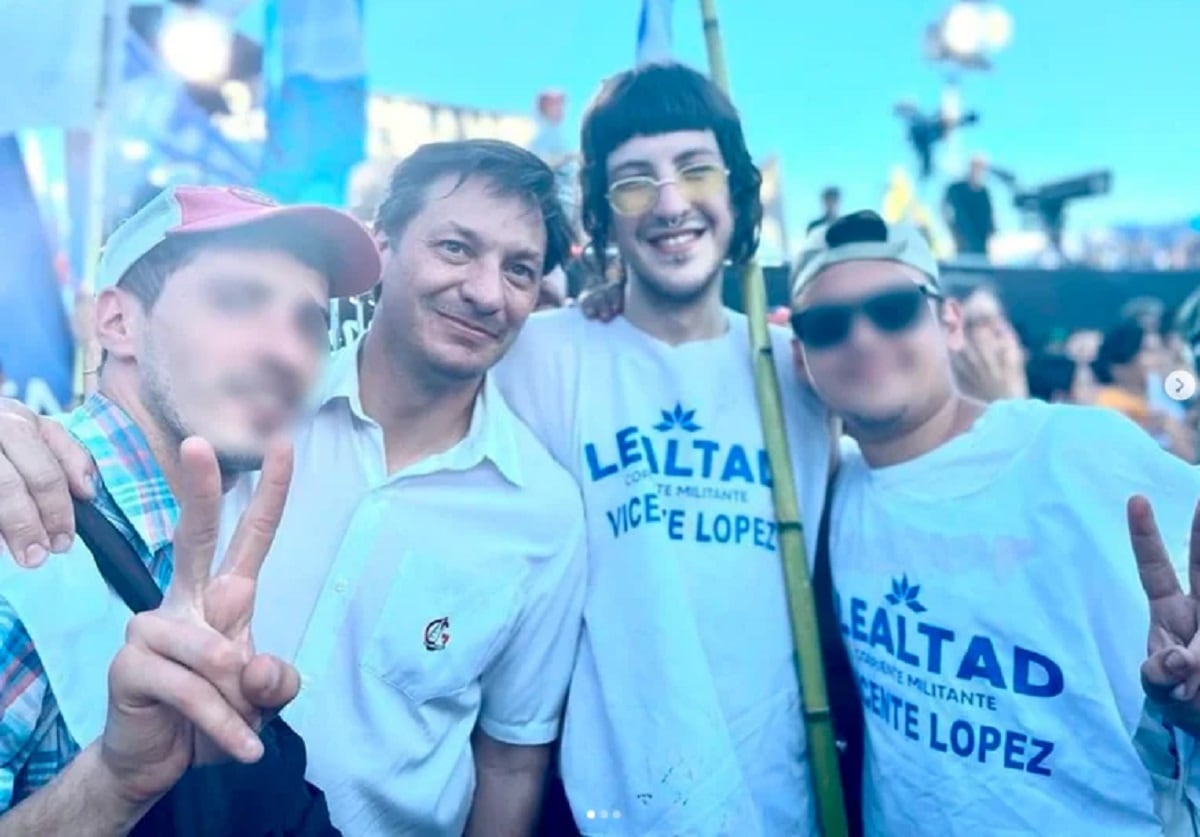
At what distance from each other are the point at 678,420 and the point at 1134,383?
134 inches

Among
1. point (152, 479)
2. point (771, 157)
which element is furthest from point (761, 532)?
point (771, 157)

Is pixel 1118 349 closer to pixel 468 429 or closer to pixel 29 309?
pixel 468 429

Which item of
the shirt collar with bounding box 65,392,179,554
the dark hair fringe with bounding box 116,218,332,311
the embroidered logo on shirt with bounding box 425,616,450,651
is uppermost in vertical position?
the dark hair fringe with bounding box 116,218,332,311

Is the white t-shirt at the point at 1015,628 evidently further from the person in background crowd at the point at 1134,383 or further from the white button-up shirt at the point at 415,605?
the person in background crowd at the point at 1134,383

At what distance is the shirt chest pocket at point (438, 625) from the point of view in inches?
68.6

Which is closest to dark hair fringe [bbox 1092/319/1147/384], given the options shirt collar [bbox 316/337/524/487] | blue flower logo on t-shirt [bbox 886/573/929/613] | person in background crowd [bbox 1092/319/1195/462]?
person in background crowd [bbox 1092/319/1195/462]

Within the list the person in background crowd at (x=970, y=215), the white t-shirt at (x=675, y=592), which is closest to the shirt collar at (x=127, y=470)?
the white t-shirt at (x=675, y=592)

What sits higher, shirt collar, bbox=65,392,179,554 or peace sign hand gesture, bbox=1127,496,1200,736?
shirt collar, bbox=65,392,179,554

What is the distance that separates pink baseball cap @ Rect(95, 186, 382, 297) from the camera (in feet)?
4.80

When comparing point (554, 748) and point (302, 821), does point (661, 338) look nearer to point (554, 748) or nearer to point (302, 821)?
point (554, 748)

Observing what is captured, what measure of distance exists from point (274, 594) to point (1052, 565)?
1549 mm

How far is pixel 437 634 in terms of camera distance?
5.84 ft

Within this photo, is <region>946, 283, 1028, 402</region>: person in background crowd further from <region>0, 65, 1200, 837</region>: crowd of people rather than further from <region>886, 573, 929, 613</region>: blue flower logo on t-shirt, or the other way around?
<region>886, 573, 929, 613</region>: blue flower logo on t-shirt

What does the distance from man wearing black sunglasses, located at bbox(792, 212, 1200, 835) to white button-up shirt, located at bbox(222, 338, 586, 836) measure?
691 mm
